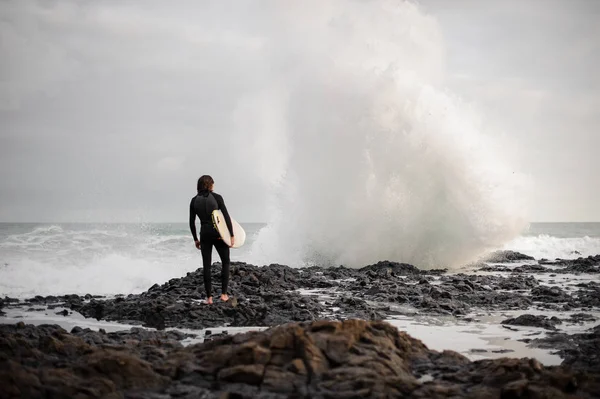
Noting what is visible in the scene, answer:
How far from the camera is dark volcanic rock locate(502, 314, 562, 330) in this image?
945 centimetres

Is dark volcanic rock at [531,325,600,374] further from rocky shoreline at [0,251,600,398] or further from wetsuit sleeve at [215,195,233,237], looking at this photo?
wetsuit sleeve at [215,195,233,237]

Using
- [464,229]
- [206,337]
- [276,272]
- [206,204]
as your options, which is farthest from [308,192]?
[206,337]

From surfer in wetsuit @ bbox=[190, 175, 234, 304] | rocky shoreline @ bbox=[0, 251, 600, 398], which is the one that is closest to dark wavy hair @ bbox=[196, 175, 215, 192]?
surfer in wetsuit @ bbox=[190, 175, 234, 304]

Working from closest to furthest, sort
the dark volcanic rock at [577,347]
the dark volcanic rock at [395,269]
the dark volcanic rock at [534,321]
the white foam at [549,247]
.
Result: the dark volcanic rock at [577,347] → the dark volcanic rock at [534,321] → the dark volcanic rock at [395,269] → the white foam at [549,247]

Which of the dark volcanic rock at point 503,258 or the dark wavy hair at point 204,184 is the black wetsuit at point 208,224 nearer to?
the dark wavy hair at point 204,184

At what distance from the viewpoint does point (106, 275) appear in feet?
60.3

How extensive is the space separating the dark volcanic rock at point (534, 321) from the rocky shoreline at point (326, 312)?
0.02m

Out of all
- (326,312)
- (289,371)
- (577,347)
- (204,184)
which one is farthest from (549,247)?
(289,371)

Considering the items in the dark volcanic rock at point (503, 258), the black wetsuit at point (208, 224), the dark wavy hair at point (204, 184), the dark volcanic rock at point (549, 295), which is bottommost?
the dark volcanic rock at point (549, 295)

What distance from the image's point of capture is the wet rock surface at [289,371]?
502 cm

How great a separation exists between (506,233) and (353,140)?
748cm

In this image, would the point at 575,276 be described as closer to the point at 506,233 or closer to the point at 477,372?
the point at 506,233

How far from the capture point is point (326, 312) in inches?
434

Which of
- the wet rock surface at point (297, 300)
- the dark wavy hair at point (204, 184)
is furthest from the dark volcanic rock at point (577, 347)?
the dark wavy hair at point (204, 184)
